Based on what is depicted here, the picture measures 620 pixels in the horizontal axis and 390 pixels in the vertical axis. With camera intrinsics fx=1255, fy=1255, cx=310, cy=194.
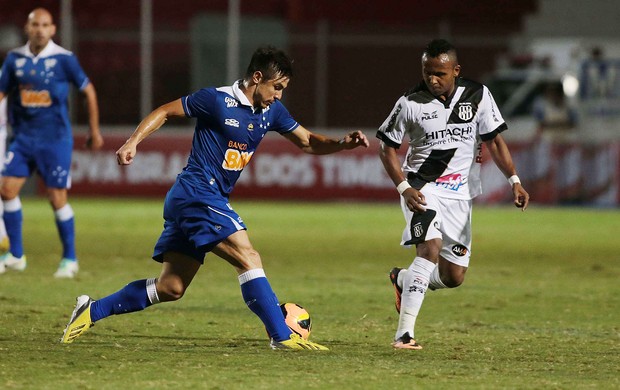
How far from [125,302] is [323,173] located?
16113 mm

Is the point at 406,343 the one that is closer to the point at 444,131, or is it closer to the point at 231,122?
the point at 444,131

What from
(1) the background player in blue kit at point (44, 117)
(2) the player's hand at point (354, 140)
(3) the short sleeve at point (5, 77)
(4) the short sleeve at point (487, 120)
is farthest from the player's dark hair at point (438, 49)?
(3) the short sleeve at point (5, 77)

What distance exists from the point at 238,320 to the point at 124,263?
15.0 feet

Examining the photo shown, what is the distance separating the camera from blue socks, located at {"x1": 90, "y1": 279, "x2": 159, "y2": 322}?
796 centimetres

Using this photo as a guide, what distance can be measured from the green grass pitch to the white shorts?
587 mm

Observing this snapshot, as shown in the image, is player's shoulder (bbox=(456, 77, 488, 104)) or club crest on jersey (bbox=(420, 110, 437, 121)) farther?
player's shoulder (bbox=(456, 77, 488, 104))

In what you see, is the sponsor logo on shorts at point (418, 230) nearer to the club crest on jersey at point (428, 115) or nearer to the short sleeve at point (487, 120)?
the club crest on jersey at point (428, 115)

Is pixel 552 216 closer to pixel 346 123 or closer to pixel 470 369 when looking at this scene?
pixel 346 123

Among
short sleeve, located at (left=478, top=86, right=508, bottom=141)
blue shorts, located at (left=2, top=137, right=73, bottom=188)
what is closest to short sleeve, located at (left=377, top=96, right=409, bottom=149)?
short sleeve, located at (left=478, top=86, right=508, bottom=141)

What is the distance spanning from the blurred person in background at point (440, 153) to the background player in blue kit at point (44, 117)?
4.41 metres

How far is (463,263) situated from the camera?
880cm

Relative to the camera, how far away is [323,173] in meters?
24.0

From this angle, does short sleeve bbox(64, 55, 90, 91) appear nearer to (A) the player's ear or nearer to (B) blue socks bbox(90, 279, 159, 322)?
(B) blue socks bbox(90, 279, 159, 322)

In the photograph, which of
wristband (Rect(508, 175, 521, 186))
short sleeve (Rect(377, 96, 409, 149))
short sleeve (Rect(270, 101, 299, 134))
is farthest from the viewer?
wristband (Rect(508, 175, 521, 186))
